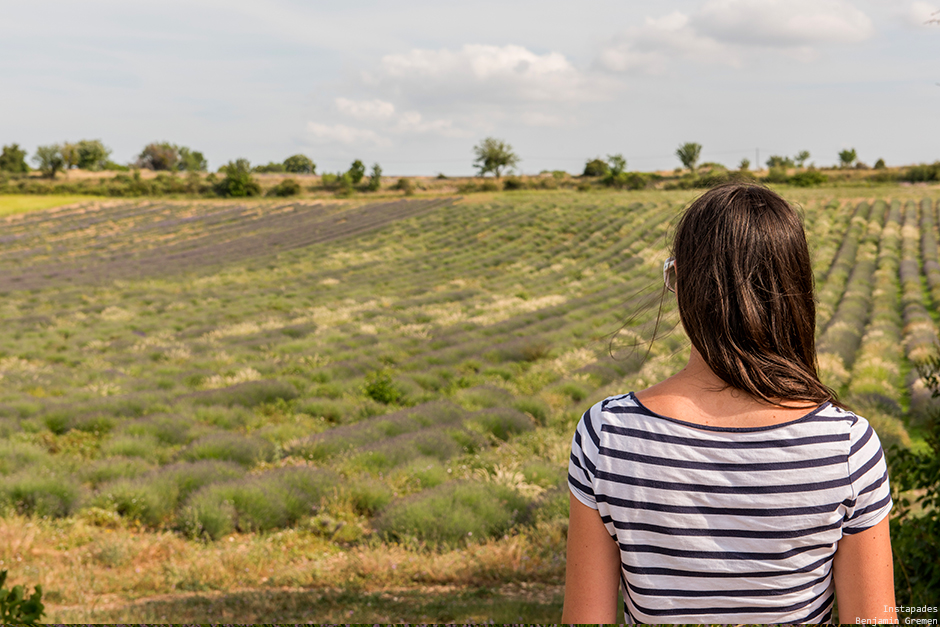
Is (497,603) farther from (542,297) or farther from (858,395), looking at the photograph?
(542,297)

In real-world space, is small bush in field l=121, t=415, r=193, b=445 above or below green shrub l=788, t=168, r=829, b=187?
below

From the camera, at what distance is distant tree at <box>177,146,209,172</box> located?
354 ft

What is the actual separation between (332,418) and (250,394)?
5.77ft

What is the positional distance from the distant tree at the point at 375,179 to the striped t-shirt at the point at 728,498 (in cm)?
7025

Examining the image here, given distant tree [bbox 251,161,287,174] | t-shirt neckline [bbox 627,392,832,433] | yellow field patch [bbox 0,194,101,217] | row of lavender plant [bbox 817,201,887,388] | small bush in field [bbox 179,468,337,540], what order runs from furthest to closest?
1. distant tree [bbox 251,161,287,174]
2. yellow field patch [bbox 0,194,101,217]
3. row of lavender plant [bbox 817,201,887,388]
4. small bush in field [bbox 179,468,337,540]
5. t-shirt neckline [bbox 627,392,832,433]

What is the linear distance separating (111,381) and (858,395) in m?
13.1

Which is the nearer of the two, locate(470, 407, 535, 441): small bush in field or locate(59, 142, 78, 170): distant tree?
locate(470, 407, 535, 441): small bush in field

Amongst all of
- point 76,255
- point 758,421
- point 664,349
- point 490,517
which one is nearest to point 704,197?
point 758,421

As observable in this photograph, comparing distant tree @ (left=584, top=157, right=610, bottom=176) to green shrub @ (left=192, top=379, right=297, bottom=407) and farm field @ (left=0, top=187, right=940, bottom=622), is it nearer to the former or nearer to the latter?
farm field @ (left=0, top=187, right=940, bottom=622)

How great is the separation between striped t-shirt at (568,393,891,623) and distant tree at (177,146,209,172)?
117m

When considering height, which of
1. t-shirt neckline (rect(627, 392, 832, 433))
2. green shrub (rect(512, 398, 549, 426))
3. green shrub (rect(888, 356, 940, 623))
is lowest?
green shrub (rect(512, 398, 549, 426))

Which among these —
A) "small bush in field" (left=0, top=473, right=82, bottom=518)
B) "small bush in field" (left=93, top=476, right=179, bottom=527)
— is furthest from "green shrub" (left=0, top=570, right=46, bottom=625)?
"small bush in field" (left=0, top=473, right=82, bottom=518)

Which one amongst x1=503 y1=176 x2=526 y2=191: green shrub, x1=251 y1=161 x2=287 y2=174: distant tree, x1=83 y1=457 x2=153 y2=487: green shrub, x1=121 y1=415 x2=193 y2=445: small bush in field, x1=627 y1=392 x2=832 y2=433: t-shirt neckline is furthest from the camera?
x1=251 y1=161 x2=287 y2=174: distant tree

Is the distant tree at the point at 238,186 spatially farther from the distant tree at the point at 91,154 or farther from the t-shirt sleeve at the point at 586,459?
the t-shirt sleeve at the point at 586,459
